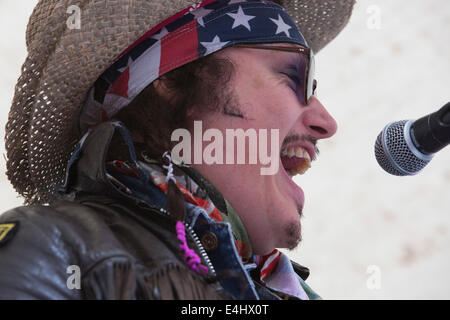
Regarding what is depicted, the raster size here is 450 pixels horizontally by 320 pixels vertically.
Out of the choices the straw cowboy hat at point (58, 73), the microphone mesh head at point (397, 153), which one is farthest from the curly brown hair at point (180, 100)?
the microphone mesh head at point (397, 153)

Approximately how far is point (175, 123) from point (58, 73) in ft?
1.29

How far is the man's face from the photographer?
4.93 feet

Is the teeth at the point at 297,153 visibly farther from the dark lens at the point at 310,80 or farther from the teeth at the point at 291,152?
the dark lens at the point at 310,80

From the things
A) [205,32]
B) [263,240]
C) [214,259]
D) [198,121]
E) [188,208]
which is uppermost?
[205,32]

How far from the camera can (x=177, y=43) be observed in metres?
1.55

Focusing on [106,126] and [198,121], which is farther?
[198,121]

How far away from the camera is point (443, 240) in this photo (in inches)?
116

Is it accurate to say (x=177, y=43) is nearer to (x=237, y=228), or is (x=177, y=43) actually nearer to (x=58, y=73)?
(x=58, y=73)

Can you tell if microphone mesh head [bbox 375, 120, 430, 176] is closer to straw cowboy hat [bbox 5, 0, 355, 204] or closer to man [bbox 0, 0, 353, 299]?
man [bbox 0, 0, 353, 299]

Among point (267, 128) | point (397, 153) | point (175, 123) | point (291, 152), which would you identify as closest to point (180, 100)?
point (175, 123)

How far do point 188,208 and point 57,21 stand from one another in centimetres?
75
